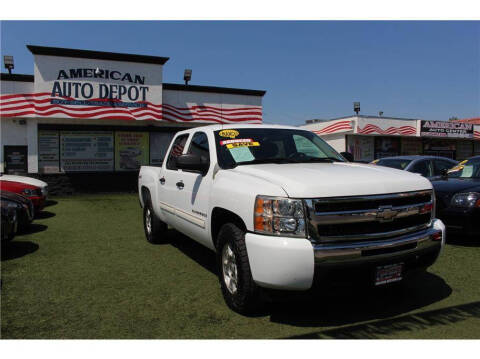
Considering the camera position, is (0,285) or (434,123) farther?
(434,123)

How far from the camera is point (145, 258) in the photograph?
5.82 metres

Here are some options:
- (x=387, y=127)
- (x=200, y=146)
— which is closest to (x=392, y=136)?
(x=387, y=127)

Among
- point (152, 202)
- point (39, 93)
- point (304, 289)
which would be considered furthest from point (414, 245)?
point (39, 93)

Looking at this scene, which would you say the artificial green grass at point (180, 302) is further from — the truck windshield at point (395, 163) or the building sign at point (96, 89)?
the building sign at point (96, 89)

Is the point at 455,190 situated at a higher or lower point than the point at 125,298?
higher

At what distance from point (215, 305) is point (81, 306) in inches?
52.3

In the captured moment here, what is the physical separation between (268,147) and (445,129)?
1087 inches

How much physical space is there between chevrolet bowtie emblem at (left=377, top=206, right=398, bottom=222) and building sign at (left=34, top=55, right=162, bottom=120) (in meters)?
13.8

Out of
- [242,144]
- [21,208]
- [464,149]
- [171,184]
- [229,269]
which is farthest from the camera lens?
[464,149]

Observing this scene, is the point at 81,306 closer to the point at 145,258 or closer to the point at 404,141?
the point at 145,258

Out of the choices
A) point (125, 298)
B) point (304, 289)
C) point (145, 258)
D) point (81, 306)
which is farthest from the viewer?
point (145, 258)

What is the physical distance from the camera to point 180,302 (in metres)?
4.05

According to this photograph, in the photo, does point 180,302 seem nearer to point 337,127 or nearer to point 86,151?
point 86,151

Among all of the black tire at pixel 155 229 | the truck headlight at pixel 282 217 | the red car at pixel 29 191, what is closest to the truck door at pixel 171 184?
the black tire at pixel 155 229
